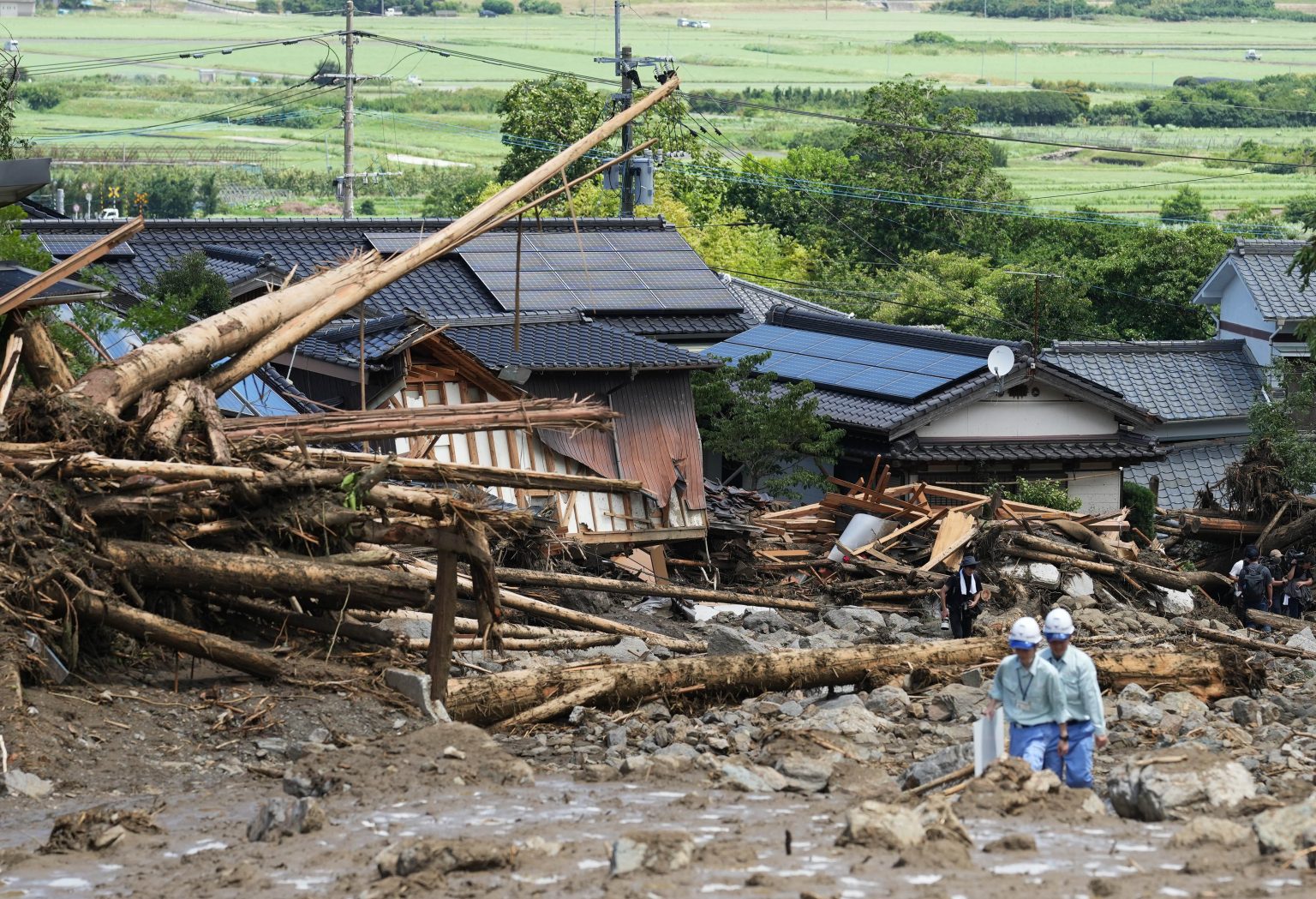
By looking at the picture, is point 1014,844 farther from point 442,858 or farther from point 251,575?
point 251,575

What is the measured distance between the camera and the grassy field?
111375 mm

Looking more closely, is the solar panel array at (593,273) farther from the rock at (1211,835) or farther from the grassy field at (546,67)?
the grassy field at (546,67)

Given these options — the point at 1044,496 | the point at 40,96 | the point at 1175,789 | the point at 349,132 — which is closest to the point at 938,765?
the point at 1175,789

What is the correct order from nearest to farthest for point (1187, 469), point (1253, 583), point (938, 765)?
point (938, 765), point (1253, 583), point (1187, 469)

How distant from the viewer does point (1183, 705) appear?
14797mm

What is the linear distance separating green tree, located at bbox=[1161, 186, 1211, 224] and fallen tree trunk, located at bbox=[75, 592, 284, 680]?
2300 inches

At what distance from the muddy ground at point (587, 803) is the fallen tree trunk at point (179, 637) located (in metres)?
0.19

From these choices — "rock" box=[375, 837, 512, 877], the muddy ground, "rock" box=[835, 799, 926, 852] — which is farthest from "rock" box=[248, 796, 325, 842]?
"rock" box=[835, 799, 926, 852]

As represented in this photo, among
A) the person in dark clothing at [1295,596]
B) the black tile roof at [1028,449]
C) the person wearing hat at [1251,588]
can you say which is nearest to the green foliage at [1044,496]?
the black tile roof at [1028,449]

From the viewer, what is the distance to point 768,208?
221 ft

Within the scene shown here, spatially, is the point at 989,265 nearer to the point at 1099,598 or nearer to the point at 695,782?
the point at 1099,598

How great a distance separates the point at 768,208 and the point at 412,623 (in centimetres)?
5449

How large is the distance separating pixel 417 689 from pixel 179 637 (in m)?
1.65

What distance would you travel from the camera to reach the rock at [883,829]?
8047 millimetres
